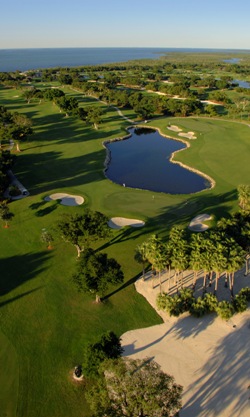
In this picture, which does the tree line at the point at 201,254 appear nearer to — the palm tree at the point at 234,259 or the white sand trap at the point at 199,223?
the palm tree at the point at 234,259

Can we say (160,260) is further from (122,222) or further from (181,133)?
(181,133)

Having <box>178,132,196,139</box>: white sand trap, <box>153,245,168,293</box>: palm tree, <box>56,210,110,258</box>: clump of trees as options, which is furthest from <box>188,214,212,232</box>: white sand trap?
<box>178,132,196,139</box>: white sand trap

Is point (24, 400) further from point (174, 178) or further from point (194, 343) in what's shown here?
point (174, 178)

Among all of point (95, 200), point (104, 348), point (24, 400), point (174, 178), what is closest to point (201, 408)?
point (104, 348)

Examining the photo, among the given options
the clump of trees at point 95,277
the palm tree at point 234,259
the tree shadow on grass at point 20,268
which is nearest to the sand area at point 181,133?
the tree shadow on grass at point 20,268

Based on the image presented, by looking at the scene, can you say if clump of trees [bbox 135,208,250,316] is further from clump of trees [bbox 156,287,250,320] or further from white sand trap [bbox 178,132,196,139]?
white sand trap [bbox 178,132,196,139]

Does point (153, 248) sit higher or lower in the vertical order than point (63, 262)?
higher

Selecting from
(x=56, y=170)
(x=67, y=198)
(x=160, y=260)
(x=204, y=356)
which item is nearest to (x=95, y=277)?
(x=160, y=260)

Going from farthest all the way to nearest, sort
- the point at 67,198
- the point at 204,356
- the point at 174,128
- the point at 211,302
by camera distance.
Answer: the point at 174,128 < the point at 67,198 < the point at 211,302 < the point at 204,356
